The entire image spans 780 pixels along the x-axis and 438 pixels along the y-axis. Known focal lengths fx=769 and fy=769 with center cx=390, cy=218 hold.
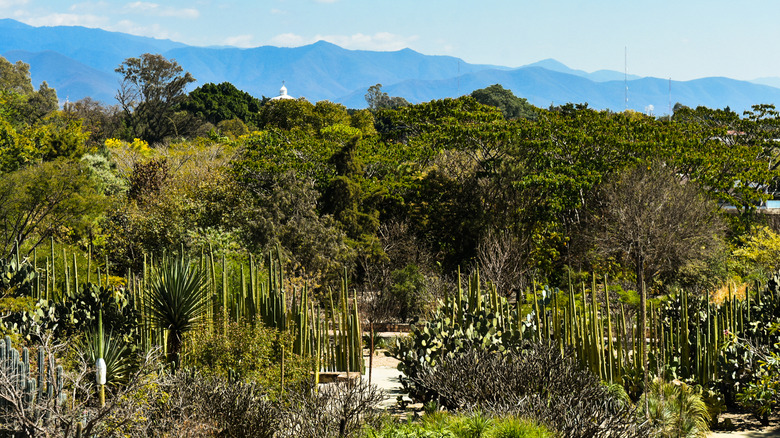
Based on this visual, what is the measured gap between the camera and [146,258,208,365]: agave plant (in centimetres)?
988

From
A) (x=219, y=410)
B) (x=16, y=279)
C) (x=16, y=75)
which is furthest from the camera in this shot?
(x=16, y=75)

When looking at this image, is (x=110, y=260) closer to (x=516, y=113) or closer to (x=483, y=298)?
(x=483, y=298)

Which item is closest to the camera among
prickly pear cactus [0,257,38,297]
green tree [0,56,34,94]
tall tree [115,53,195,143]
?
prickly pear cactus [0,257,38,297]

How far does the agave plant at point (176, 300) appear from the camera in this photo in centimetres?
988

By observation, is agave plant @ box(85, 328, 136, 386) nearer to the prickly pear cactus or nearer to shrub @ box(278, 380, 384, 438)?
shrub @ box(278, 380, 384, 438)

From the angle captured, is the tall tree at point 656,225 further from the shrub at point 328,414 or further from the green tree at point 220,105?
the green tree at point 220,105

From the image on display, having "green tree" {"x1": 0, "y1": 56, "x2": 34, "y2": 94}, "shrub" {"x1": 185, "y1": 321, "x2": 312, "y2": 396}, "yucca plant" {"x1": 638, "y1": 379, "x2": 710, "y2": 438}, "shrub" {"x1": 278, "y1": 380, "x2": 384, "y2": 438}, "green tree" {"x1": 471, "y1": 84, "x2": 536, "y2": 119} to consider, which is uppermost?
"green tree" {"x1": 0, "y1": 56, "x2": 34, "y2": 94}

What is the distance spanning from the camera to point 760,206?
28.0 meters

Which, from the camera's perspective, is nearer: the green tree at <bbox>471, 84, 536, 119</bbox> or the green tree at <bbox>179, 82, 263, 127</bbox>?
the green tree at <bbox>179, 82, 263, 127</bbox>

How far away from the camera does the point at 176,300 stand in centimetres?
998

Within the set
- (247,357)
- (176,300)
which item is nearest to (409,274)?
(176,300)

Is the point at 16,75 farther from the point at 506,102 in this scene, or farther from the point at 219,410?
the point at 219,410

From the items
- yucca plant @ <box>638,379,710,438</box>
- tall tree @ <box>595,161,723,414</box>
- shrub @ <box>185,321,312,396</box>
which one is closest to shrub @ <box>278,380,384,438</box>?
shrub @ <box>185,321,312,396</box>

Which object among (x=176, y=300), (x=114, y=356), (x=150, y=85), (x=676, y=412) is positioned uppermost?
(x=150, y=85)
